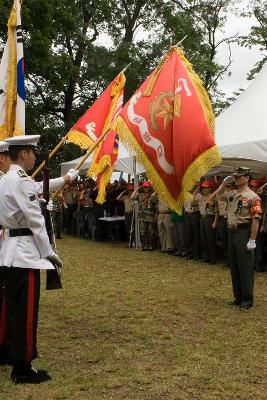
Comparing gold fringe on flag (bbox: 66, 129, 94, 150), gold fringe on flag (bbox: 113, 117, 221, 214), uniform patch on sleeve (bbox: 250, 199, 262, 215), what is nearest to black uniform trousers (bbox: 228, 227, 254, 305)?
uniform patch on sleeve (bbox: 250, 199, 262, 215)

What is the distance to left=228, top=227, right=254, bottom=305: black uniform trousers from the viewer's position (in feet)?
23.5

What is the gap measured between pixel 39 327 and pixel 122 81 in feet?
12.4

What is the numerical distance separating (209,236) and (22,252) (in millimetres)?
7449

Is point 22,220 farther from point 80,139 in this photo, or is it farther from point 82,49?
point 82,49

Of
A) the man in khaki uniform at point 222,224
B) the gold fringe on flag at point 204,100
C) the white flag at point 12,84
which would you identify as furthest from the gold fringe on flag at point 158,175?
the man in khaki uniform at point 222,224

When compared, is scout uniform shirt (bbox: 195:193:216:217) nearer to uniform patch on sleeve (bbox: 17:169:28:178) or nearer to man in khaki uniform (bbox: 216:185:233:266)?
man in khaki uniform (bbox: 216:185:233:266)

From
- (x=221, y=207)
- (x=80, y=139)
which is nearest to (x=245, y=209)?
(x=80, y=139)

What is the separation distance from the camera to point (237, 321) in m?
6.67

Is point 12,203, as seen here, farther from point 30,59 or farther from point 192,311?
point 30,59

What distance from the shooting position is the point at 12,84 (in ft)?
21.0

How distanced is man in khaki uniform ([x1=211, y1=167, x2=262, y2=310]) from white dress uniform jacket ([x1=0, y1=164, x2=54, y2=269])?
3300 mm

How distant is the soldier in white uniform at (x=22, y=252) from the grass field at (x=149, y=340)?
0.31 metres

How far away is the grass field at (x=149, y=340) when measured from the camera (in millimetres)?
4484

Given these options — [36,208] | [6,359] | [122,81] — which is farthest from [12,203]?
[122,81]
